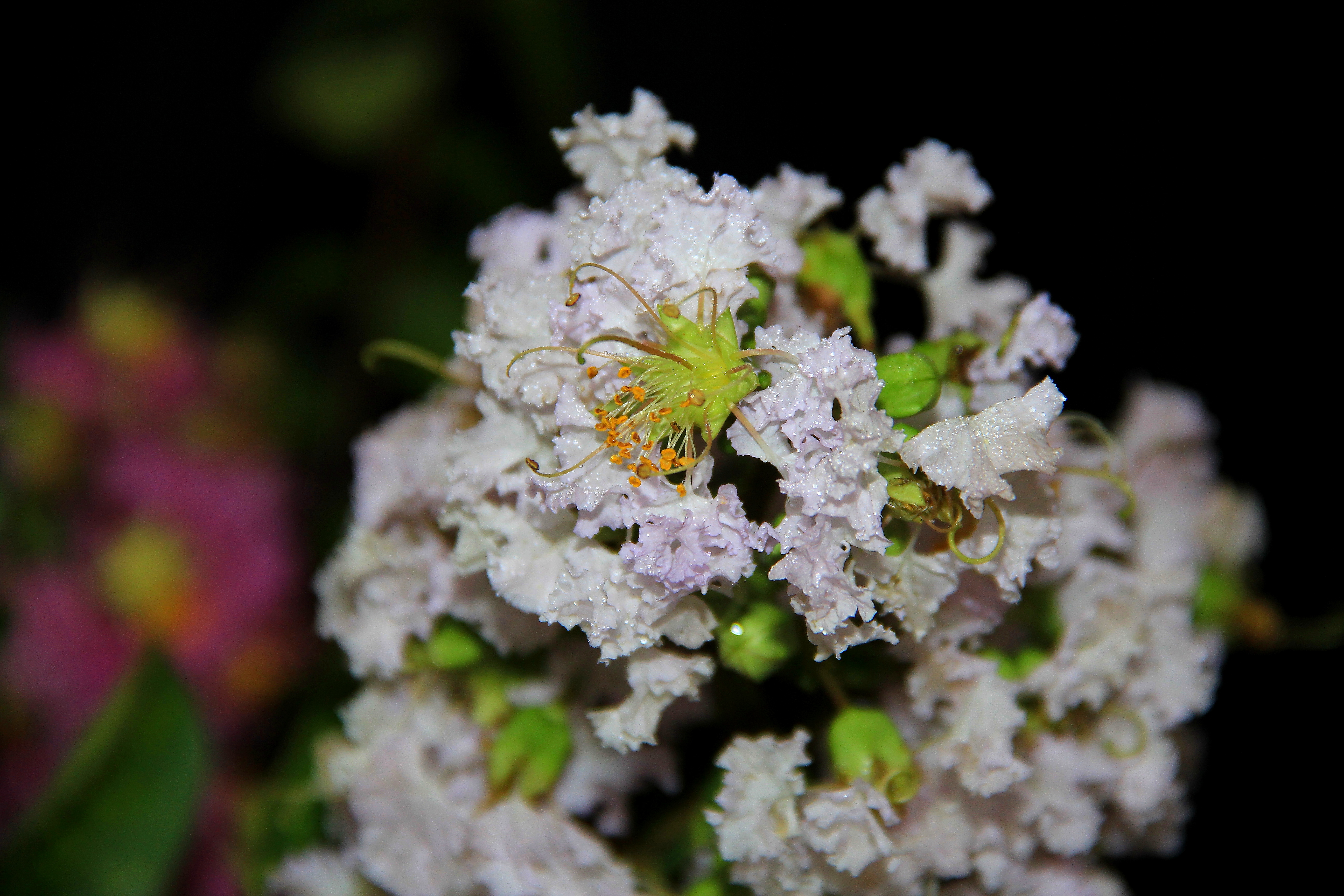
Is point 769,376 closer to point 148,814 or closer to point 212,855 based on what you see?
point 148,814

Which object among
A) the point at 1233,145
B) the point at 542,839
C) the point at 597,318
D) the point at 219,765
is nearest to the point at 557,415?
the point at 597,318

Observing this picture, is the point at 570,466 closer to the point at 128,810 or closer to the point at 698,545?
the point at 698,545

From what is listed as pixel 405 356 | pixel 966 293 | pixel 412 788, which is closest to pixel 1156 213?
pixel 966 293

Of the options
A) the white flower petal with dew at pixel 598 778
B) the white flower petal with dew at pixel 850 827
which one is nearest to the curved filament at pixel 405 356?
the white flower petal with dew at pixel 598 778

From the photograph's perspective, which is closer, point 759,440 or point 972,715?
point 759,440

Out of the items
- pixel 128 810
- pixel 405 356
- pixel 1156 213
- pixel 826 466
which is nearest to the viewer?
pixel 826 466

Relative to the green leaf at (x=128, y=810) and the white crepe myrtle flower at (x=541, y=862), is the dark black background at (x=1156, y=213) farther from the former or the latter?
the white crepe myrtle flower at (x=541, y=862)

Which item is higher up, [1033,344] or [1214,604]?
[1214,604]
